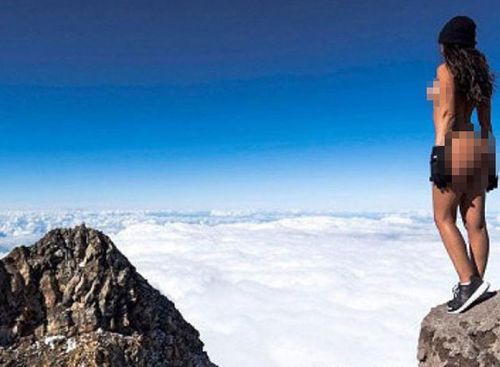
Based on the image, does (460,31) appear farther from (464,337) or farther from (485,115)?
(464,337)

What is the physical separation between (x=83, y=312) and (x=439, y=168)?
10.9 m

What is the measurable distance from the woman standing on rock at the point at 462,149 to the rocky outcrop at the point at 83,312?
27.3ft

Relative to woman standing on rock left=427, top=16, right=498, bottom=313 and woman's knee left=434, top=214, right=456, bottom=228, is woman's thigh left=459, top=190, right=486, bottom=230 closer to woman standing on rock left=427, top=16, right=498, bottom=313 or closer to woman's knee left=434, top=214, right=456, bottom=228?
woman standing on rock left=427, top=16, right=498, bottom=313

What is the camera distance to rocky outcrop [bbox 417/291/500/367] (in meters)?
9.30

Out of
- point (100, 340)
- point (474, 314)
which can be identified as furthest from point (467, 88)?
point (100, 340)

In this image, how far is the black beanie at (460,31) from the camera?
933 cm

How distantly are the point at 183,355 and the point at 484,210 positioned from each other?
986 centimetres

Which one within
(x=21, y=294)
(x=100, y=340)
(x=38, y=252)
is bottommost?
(x=100, y=340)

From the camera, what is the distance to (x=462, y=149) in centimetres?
930

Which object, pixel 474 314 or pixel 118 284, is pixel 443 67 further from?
pixel 118 284

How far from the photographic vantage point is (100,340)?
13055 mm

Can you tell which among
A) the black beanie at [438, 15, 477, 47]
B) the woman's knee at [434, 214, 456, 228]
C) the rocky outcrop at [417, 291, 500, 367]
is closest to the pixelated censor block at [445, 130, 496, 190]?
the woman's knee at [434, 214, 456, 228]

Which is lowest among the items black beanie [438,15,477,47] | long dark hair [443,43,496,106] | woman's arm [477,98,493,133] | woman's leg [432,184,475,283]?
woman's leg [432,184,475,283]

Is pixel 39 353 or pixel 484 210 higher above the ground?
pixel 484 210
